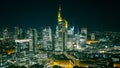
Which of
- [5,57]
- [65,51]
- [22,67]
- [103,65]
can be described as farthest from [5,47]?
[103,65]

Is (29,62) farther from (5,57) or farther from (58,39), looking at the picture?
(58,39)

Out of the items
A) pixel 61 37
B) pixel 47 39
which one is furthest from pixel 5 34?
pixel 61 37

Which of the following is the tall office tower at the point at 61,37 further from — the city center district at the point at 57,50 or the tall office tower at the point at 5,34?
the tall office tower at the point at 5,34

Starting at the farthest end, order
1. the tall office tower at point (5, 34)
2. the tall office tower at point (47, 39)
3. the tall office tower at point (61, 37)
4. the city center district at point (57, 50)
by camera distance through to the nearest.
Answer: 1. the tall office tower at point (5, 34)
2. the tall office tower at point (47, 39)
3. the tall office tower at point (61, 37)
4. the city center district at point (57, 50)

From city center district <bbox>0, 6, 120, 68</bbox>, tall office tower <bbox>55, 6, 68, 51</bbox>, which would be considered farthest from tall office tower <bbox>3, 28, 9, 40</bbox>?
tall office tower <bbox>55, 6, 68, 51</bbox>

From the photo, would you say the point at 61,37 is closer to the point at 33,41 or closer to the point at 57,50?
the point at 57,50

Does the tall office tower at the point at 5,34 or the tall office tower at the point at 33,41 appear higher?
the tall office tower at the point at 5,34

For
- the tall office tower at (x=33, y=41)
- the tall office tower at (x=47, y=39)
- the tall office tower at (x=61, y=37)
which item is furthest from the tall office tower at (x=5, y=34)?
the tall office tower at (x=61, y=37)

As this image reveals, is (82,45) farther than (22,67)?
Yes

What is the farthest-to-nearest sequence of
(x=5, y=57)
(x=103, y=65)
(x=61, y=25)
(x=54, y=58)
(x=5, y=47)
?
(x=61, y=25)
(x=5, y=47)
(x=54, y=58)
(x=5, y=57)
(x=103, y=65)

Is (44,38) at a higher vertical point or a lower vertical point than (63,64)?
higher

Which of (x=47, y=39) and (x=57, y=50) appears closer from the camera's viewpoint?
(x=57, y=50)
